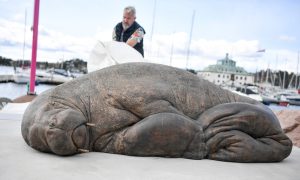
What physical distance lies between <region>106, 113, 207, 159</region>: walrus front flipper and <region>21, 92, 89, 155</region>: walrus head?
16.3 inches

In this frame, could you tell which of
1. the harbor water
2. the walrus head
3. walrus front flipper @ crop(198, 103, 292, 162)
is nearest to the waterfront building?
the harbor water

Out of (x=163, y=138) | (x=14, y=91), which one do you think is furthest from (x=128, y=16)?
(x=14, y=91)

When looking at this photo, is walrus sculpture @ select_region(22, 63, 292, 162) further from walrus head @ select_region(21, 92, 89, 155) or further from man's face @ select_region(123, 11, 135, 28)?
man's face @ select_region(123, 11, 135, 28)

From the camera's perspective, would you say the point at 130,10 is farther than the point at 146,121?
Yes

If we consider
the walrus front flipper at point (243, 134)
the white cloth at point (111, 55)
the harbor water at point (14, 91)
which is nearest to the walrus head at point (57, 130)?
the walrus front flipper at point (243, 134)

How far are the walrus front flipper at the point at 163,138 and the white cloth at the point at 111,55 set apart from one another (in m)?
2.13

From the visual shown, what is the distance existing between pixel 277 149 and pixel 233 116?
58 centimetres

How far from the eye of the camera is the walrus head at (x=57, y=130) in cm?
317

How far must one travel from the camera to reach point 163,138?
337 cm

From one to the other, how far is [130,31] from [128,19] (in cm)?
29

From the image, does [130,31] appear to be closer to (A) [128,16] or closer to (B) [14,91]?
(A) [128,16]

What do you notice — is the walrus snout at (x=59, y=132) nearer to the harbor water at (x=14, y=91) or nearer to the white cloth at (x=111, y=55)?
the white cloth at (x=111, y=55)

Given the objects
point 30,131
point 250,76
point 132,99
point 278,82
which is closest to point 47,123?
point 30,131

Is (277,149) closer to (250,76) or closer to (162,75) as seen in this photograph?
(162,75)
